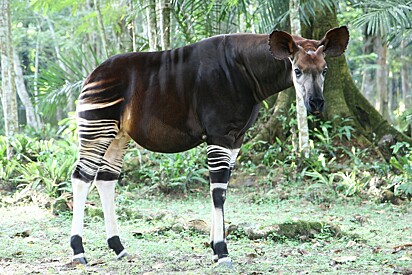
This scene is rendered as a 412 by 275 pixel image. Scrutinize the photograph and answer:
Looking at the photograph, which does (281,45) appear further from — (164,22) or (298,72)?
(164,22)

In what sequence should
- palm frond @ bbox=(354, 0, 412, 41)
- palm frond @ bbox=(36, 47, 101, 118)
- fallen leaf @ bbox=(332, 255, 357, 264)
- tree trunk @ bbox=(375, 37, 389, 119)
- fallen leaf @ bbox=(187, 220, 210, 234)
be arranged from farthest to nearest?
tree trunk @ bbox=(375, 37, 389, 119)
palm frond @ bbox=(36, 47, 101, 118)
palm frond @ bbox=(354, 0, 412, 41)
fallen leaf @ bbox=(187, 220, 210, 234)
fallen leaf @ bbox=(332, 255, 357, 264)

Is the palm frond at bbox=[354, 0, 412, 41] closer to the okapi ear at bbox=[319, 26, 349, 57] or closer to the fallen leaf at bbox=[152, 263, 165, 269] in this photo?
the okapi ear at bbox=[319, 26, 349, 57]

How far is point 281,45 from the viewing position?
4.60 metres

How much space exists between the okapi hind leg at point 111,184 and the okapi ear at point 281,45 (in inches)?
68.1

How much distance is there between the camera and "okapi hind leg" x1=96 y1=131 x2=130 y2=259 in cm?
538

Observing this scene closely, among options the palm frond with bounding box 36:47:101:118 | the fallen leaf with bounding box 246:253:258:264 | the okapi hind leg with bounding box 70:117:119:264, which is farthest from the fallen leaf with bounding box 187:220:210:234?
the palm frond with bounding box 36:47:101:118

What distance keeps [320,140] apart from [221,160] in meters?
6.41

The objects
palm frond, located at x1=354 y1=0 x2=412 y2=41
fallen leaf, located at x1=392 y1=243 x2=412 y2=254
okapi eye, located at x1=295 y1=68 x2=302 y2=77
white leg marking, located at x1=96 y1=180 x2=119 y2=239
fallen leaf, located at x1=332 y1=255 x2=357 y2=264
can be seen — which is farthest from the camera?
palm frond, located at x1=354 y1=0 x2=412 y2=41

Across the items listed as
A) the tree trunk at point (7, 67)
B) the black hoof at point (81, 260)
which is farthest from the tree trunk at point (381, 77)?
the black hoof at point (81, 260)

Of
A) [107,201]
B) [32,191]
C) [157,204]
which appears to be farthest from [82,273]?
[32,191]

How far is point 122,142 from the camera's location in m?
5.63

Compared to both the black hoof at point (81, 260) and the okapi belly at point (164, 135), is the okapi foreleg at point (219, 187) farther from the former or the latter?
the black hoof at point (81, 260)

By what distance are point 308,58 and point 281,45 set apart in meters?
0.24

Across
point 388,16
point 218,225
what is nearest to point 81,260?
point 218,225
